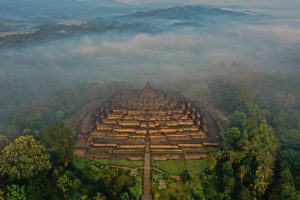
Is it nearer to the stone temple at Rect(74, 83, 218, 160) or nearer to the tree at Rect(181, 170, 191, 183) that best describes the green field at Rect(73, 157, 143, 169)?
the stone temple at Rect(74, 83, 218, 160)

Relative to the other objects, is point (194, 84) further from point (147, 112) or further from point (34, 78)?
point (34, 78)

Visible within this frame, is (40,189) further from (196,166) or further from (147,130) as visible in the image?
(196,166)

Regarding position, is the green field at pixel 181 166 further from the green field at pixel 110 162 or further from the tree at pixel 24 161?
the tree at pixel 24 161

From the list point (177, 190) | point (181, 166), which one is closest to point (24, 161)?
point (177, 190)

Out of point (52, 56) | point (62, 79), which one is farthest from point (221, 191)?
point (52, 56)

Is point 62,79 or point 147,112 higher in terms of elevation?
point 147,112

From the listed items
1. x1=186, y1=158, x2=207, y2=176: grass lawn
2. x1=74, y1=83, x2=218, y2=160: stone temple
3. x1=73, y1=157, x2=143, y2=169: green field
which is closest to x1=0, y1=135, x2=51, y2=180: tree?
x1=73, y1=157, x2=143, y2=169: green field
